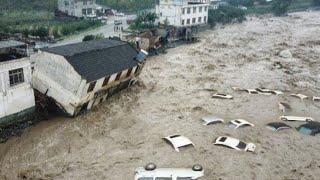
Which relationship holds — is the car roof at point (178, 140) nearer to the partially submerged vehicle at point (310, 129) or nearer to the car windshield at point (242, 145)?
the car windshield at point (242, 145)

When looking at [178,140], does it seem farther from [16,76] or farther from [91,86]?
[16,76]

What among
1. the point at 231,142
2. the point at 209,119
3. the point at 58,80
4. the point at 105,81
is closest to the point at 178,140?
the point at 231,142

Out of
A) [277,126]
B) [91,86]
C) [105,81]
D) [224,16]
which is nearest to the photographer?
[277,126]

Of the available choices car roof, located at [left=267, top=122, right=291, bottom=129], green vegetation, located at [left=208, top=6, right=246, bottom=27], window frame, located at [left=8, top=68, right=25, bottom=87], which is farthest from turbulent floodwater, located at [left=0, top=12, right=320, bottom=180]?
green vegetation, located at [left=208, top=6, right=246, bottom=27]

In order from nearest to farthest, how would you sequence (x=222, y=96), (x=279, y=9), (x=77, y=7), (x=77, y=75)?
(x=77, y=75)
(x=222, y=96)
(x=77, y=7)
(x=279, y=9)

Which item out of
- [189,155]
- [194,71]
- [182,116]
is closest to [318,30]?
[194,71]

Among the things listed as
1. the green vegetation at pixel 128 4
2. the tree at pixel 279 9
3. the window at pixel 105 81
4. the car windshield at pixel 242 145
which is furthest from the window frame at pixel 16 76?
the tree at pixel 279 9
